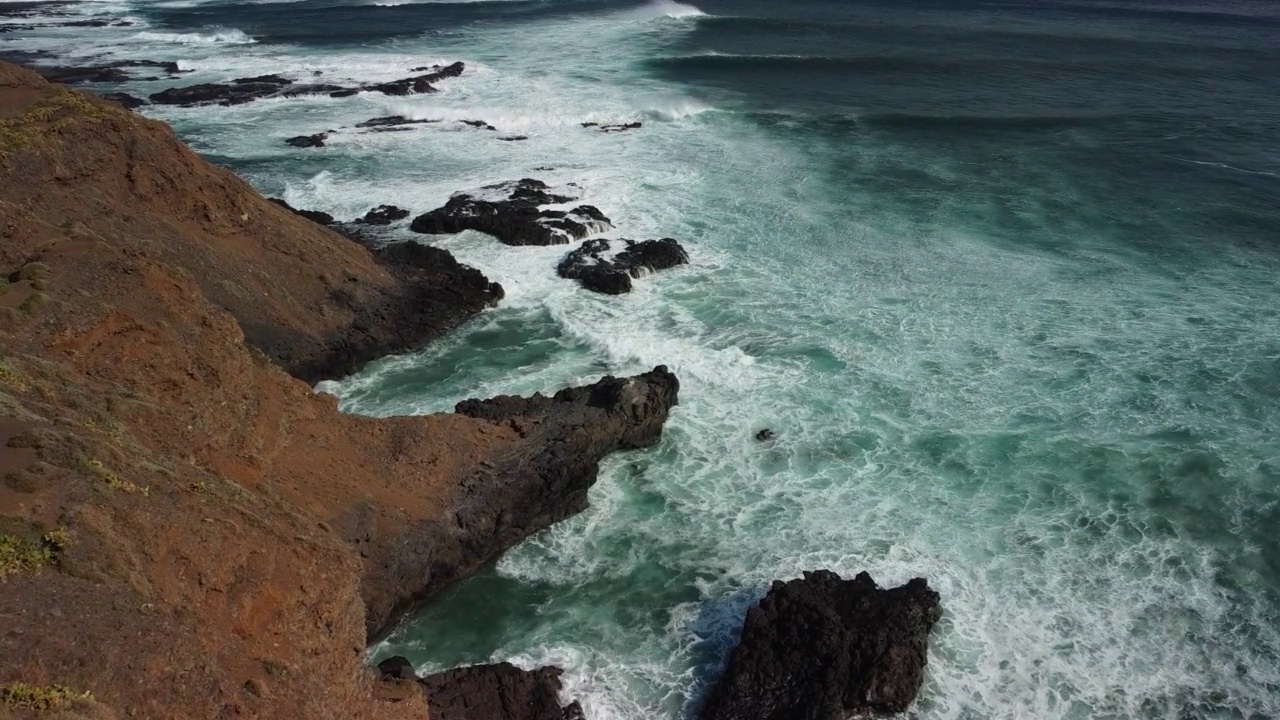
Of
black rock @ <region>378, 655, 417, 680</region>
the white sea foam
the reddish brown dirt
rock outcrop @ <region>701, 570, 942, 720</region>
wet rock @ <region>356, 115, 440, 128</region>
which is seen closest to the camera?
the reddish brown dirt

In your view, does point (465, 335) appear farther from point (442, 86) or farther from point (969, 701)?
point (442, 86)

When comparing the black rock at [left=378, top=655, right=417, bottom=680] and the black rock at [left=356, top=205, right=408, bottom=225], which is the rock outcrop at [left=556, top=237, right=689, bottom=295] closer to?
the black rock at [left=356, top=205, right=408, bottom=225]

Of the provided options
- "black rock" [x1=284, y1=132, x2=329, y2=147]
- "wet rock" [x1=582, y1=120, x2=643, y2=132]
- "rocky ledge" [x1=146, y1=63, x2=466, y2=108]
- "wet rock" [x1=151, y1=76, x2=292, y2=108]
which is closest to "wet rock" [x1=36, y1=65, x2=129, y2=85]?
"rocky ledge" [x1=146, y1=63, x2=466, y2=108]

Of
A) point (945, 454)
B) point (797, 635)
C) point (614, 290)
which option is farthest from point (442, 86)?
point (797, 635)

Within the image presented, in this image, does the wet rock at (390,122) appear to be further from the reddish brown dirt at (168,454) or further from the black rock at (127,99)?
the reddish brown dirt at (168,454)

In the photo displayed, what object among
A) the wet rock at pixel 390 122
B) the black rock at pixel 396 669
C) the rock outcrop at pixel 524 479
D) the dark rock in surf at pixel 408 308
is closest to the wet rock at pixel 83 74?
the wet rock at pixel 390 122
